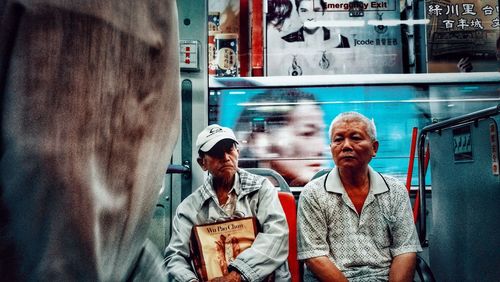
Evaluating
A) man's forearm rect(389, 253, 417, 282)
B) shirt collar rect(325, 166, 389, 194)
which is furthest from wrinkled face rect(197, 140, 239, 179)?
man's forearm rect(389, 253, 417, 282)

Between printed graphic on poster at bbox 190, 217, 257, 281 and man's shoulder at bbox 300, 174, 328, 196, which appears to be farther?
man's shoulder at bbox 300, 174, 328, 196

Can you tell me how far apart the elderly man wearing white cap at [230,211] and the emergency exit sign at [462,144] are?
136 cm

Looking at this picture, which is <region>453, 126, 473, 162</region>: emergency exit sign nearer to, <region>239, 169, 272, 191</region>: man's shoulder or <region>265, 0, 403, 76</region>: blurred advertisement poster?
<region>239, 169, 272, 191</region>: man's shoulder

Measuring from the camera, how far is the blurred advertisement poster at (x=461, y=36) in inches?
184

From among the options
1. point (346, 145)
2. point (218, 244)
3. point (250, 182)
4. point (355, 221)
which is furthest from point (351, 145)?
point (218, 244)

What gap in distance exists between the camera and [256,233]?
2.49m

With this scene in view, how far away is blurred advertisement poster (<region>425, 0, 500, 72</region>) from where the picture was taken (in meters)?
4.67

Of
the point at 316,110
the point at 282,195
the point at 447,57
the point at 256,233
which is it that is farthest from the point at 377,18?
the point at 256,233

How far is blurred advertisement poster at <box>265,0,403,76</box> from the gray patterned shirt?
2.45 meters

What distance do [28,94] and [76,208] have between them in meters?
0.15

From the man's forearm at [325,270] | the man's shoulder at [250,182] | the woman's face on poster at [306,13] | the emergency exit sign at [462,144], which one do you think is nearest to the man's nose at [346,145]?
the man's shoulder at [250,182]

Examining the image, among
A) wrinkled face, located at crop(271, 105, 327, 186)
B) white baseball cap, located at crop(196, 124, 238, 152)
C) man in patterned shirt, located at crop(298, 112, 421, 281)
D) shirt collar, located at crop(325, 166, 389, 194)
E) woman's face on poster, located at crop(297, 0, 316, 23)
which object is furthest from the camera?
woman's face on poster, located at crop(297, 0, 316, 23)

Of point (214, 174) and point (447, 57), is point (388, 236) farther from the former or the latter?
point (447, 57)

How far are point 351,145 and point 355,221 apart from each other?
1.43 feet
